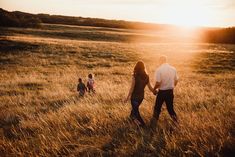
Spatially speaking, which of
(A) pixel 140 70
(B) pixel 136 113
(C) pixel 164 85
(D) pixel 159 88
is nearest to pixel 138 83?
(A) pixel 140 70

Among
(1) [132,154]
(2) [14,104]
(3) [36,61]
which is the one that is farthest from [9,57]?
(1) [132,154]

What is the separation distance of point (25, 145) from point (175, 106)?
4463 mm

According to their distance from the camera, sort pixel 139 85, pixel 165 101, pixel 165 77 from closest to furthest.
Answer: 1. pixel 165 77
2. pixel 165 101
3. pixel 139 85

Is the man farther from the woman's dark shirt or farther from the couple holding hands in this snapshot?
the woman's dark shirt

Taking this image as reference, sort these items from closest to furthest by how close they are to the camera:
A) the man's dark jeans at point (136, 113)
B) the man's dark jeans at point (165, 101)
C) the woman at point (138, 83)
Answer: the man's dark jeans at point (136, 113)
the man's dark jeans at point (165, 101)
the woman at point (138, 83)

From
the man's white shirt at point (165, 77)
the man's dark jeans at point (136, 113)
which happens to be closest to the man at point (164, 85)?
the man's white shirt at point (165, 77)

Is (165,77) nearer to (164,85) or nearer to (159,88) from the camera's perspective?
(164,85)

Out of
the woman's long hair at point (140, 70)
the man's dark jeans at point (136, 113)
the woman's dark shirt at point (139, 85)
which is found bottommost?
the man's dark jeans at point (136, 113)

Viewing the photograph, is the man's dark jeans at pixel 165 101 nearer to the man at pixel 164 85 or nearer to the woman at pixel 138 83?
the man at pixel 164 85

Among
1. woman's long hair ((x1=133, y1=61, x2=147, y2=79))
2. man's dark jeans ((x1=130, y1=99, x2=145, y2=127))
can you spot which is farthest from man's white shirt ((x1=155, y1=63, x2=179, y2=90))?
man's dark jeans ((x1=130, y1=99, x2=145, y2=127))

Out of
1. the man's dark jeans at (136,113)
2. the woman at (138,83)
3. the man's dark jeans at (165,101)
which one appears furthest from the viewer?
the woman at (138,83)

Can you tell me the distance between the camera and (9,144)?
5.26 metres

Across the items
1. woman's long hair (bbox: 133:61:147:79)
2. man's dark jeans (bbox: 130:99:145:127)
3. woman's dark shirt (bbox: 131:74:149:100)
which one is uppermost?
woman's long hair (bbox: 133:61:147:79)

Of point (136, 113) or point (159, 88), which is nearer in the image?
point (136, 113)
